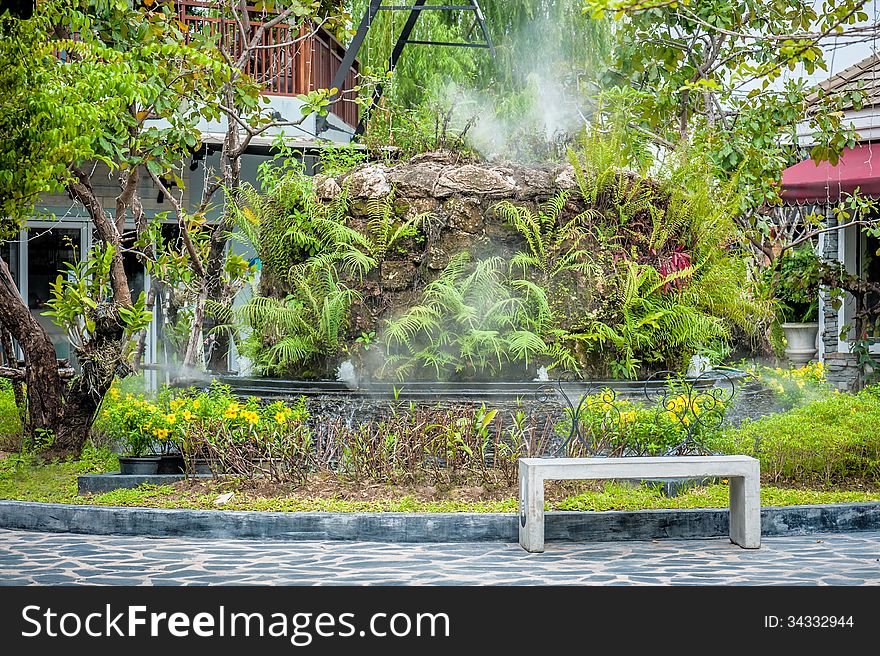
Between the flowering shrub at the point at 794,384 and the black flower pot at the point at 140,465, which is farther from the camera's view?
the flowering shrub at the point at 794,384

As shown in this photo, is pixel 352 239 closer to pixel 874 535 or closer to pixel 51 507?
pixel 51 507

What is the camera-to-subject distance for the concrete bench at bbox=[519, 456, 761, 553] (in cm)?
732

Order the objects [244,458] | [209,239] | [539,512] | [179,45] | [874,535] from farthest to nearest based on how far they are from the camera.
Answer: [209,239], [179,45], [244,458], [874,535], [539,512]

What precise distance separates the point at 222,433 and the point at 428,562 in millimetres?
2627

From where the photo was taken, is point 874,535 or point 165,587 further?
point 874,535

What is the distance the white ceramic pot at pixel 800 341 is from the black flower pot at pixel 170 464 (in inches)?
433

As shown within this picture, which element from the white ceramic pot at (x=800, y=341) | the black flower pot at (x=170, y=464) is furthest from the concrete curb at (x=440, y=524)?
the white ceramic pot at (x=800, y=341)

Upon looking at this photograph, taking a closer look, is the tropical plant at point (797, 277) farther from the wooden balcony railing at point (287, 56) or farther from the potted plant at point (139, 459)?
the potted plant at point (139, 459)

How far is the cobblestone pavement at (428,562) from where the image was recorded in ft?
21.2

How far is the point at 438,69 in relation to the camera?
20.7 metres

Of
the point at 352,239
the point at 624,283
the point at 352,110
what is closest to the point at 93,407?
the point at 352,239

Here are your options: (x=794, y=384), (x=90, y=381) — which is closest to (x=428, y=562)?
(x=90, y=381)

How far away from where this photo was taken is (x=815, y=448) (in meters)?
8.84

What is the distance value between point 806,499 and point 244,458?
15.2ft
